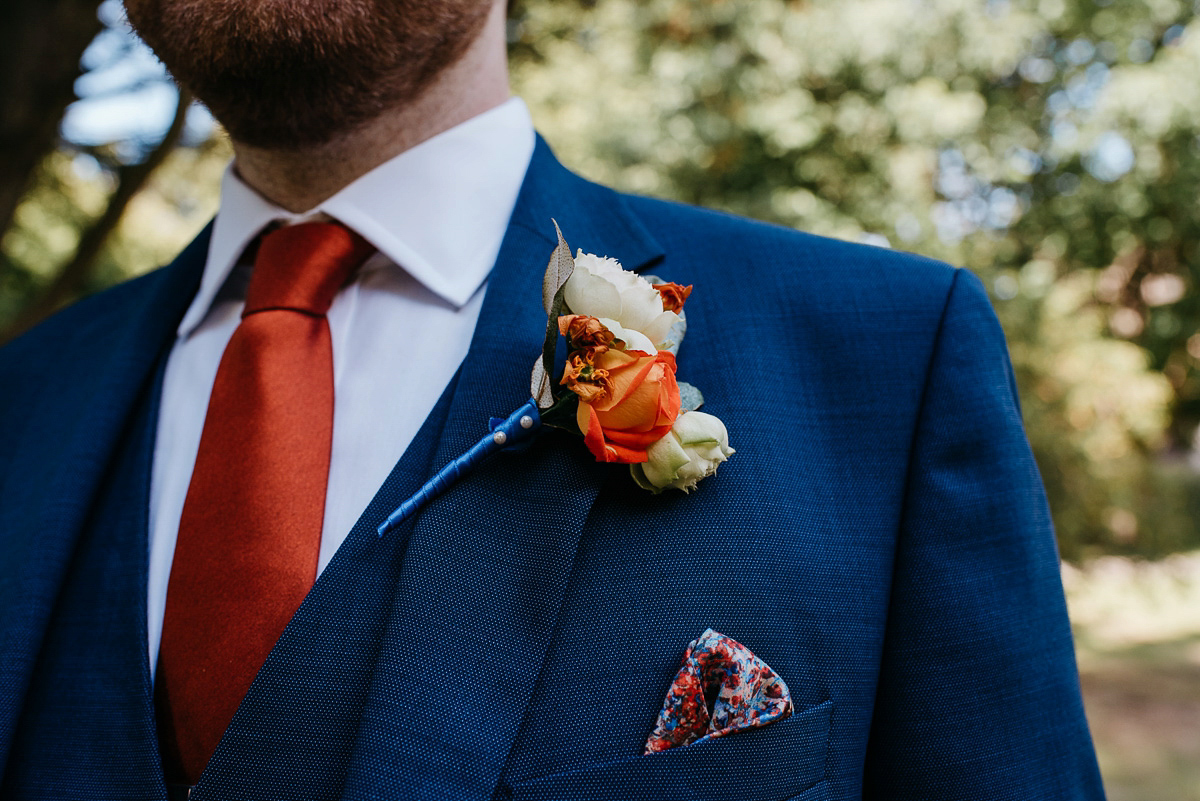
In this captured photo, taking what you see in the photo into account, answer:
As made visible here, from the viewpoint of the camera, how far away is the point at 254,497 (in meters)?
1.16

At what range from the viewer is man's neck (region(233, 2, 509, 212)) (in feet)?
4.58

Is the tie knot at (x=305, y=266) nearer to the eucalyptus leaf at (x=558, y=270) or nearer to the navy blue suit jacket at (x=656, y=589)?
the navy blue suit jacket at (x=656, y=589)

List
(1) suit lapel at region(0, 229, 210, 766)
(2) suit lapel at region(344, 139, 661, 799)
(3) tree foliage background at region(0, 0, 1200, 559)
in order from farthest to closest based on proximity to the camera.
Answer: (3) tree foliage background at region(0, 0, 1200, 559)
(1) suit lapel at region(0, 229, 210, 766)
(2) suit lapel at region(344, 139, 661, 799)

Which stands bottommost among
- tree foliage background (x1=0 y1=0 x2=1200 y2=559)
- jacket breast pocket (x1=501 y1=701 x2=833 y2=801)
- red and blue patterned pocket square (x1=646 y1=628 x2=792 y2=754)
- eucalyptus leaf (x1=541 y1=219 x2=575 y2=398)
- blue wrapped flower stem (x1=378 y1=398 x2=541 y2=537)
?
jacket breast pocket (x1=501 y1=701 x2=833 y2=801)

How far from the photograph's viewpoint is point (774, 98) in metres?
9.64

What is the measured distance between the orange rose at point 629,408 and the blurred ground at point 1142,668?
6.31 m

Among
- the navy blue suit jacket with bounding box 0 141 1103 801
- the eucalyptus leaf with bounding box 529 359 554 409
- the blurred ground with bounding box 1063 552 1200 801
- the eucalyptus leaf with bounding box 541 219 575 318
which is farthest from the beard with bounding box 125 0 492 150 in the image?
the blurred ground with bounding box 1063 552 1200 801

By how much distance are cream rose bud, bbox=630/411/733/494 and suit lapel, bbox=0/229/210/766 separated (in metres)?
0.86

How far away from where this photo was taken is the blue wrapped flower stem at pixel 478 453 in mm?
1044

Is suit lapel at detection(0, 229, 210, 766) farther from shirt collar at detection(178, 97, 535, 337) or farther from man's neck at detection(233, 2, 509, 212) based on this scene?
man's neck at detection(233, 2, 509, 212)

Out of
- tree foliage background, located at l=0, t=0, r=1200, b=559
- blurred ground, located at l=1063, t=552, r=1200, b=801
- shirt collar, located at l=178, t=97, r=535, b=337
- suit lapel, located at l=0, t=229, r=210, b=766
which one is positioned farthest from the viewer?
tree foliage background, located at l=0, t=0, r=1200, b=559

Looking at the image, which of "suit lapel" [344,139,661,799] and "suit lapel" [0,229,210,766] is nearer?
"suit lapel" [344,139,661,799]

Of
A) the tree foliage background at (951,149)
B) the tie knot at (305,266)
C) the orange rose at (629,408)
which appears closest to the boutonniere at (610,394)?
the orange rose at (629,408)

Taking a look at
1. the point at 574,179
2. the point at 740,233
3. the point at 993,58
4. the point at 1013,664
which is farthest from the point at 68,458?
the point at 993,58
